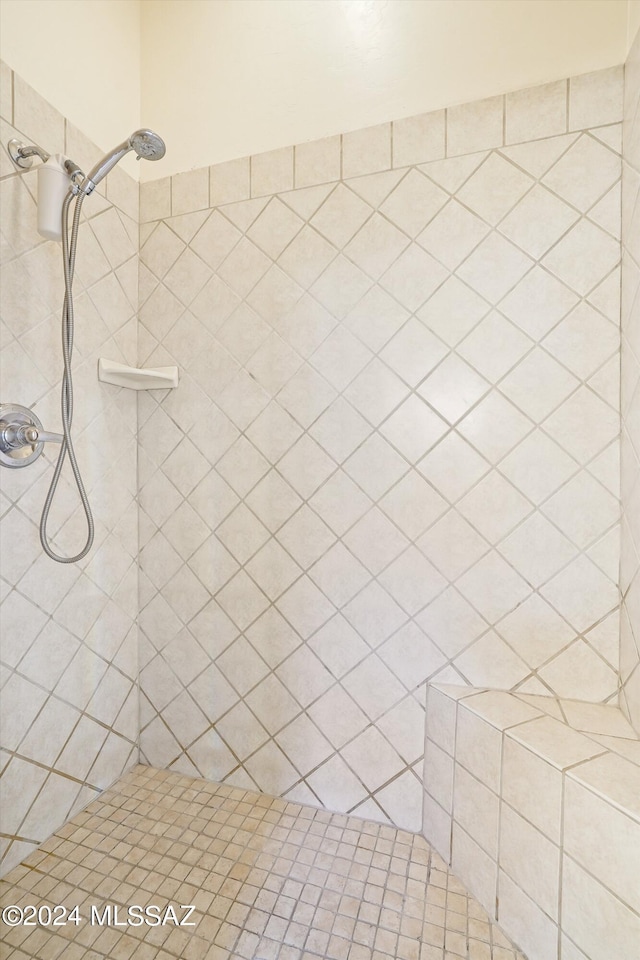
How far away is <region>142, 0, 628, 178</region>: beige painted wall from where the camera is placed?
1065 mm

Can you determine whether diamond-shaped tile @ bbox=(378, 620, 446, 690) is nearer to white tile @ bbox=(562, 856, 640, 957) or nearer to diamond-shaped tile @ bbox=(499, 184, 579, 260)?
white tile @ bbox=(562, 856, 640, 957)

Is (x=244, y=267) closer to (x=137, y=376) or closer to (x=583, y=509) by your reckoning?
(x=137, y=376)

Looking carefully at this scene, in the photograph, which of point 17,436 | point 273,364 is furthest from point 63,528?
point 273,364

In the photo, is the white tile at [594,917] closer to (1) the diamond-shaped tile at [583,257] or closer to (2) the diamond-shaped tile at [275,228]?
(1) the diamond-shaped tile at [583,257]

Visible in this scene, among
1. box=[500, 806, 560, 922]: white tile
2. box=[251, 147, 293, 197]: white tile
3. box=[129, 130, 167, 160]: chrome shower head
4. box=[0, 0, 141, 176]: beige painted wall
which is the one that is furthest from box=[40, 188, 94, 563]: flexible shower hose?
box=[500, 806, 560, 922]: white tile

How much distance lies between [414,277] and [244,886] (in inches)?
58.9

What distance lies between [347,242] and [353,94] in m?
0.39

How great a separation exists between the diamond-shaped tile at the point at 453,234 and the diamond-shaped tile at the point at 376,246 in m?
0.07

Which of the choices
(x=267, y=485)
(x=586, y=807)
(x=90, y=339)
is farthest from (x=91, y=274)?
(x=586, y=807)

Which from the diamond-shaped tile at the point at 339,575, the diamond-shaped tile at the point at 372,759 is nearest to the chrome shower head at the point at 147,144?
the diamond-shaped tile at the point at 339,575

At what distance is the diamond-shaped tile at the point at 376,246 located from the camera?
3.88ft

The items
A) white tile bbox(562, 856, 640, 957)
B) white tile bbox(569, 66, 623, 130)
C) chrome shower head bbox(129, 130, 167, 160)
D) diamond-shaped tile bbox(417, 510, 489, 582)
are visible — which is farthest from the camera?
diamond-shaped tile bbox(417, 510, 489, 582)

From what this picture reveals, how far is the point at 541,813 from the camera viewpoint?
33.0 inches

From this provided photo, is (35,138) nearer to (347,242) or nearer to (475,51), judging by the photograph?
(347,242)
